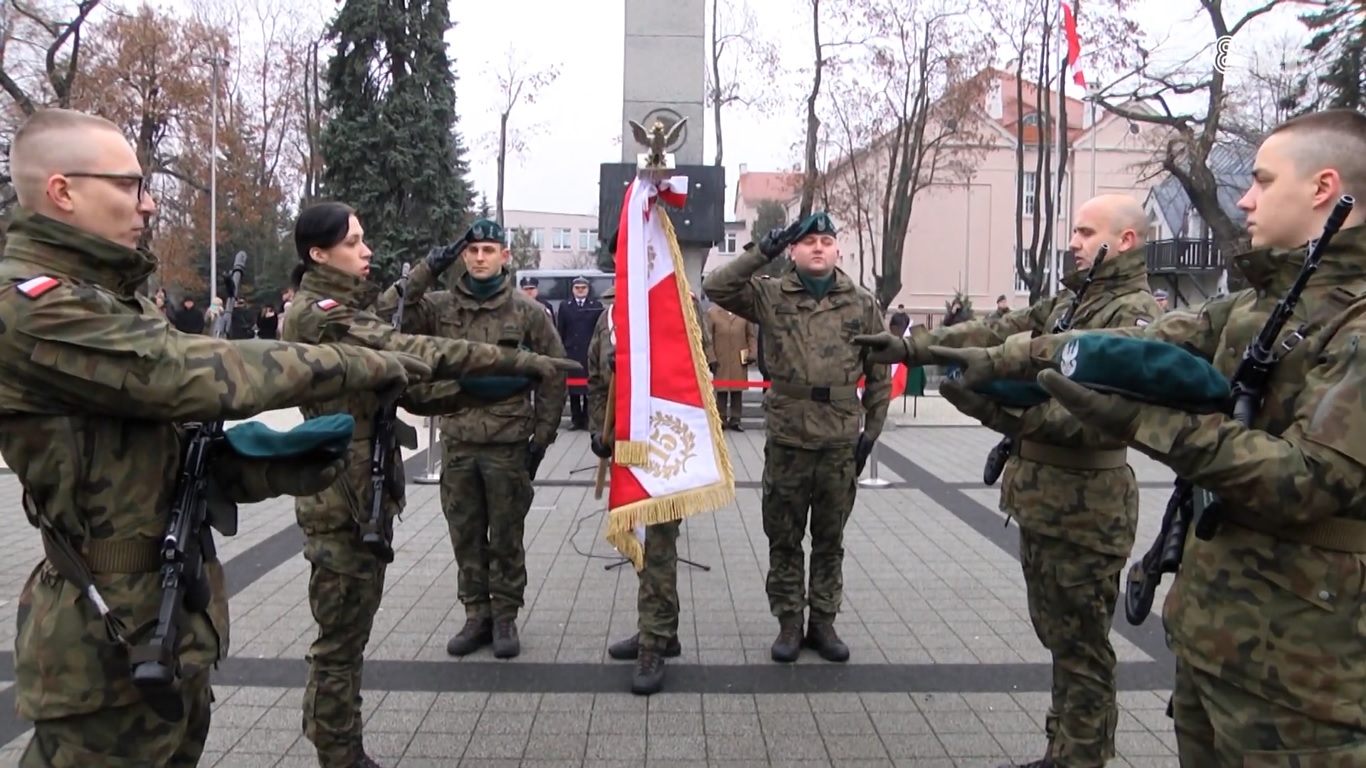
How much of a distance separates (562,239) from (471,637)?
8443 centimetres

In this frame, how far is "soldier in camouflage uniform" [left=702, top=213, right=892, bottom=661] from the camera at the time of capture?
4.77 meters

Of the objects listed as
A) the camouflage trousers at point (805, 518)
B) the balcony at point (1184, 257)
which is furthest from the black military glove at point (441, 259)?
the balcony at point (1184, 257)

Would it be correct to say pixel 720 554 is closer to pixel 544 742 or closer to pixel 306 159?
pixel 544 742

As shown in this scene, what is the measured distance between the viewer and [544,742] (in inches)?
150

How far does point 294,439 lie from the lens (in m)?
2.28

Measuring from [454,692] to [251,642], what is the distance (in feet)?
4.44

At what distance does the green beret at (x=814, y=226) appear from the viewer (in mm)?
4523

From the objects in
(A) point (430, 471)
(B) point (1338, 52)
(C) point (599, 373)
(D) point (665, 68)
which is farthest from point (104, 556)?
(B) point (1338, 52)

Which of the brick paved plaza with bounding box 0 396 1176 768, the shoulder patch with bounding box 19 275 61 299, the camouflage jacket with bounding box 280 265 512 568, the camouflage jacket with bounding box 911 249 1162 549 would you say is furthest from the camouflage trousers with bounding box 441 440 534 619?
the shoulder patch with bounding box 19 275 61 299

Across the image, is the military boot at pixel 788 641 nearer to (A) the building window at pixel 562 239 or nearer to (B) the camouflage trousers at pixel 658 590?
(B) the camouflage trousers at pixel 658 590

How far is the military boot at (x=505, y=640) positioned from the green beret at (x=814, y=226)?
252cm

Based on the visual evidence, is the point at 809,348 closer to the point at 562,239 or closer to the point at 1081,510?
the point at 1081,510

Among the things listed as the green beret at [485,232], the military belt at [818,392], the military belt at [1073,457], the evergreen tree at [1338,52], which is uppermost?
the evergreen tree at [1338,52]

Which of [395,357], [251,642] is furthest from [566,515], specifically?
[395,357]
